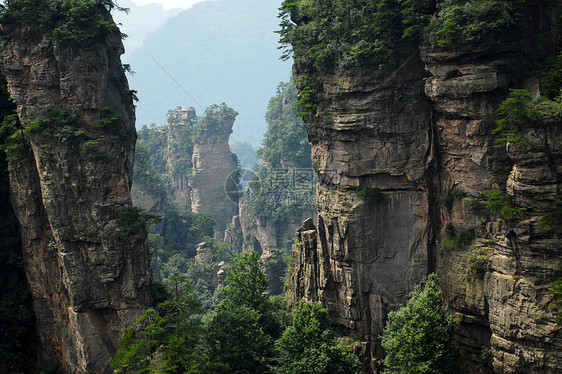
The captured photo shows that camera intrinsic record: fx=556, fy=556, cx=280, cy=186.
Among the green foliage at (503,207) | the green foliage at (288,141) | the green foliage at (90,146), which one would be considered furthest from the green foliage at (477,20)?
the green foliage at (288,141)

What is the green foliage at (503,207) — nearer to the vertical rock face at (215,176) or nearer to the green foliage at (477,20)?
the green foliage at (477,20)

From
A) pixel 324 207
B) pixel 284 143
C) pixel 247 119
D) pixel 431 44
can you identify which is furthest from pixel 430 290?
pixel 247 119

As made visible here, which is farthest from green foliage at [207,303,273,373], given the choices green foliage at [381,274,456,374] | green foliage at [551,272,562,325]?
green foliage at [551,272,562,325]

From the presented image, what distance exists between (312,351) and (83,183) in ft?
37.3

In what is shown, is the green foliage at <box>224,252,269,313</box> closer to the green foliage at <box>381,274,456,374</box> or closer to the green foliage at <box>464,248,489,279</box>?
the green foliage at <box>381,274,456,374</box>

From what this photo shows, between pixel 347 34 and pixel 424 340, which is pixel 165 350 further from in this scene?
pixel 347 34

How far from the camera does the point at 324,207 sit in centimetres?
2556

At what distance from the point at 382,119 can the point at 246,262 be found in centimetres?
1070

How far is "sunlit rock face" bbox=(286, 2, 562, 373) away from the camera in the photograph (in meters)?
17.1

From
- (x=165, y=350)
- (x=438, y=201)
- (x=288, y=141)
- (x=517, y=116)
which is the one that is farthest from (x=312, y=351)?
(x=288, y=141)

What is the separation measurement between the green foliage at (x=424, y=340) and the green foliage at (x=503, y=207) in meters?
4.27

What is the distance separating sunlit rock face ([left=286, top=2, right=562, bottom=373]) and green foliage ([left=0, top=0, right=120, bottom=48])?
9.30m

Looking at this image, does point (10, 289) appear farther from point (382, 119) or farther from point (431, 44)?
point (431, 44)

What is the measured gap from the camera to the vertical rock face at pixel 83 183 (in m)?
22.3
